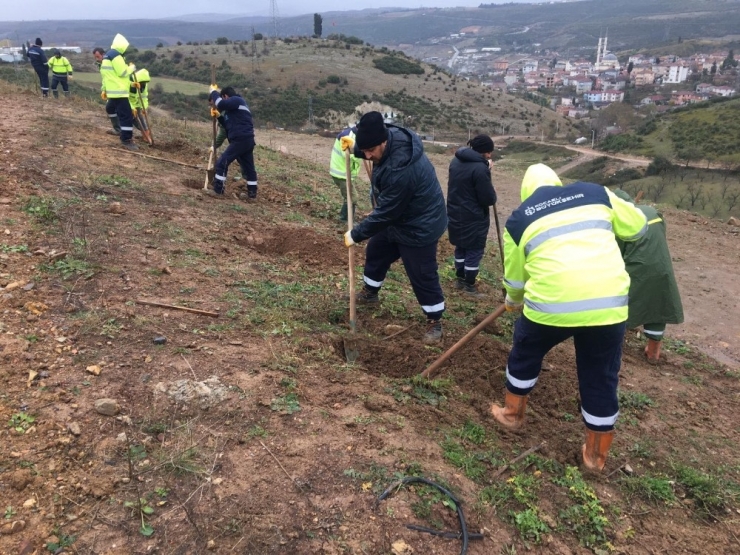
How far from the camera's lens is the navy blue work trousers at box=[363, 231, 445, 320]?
4180 millimetres

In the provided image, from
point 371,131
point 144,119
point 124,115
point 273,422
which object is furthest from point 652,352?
point 144,119

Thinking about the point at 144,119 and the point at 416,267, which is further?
the point at 144,119

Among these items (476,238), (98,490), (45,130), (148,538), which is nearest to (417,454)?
(148,538)

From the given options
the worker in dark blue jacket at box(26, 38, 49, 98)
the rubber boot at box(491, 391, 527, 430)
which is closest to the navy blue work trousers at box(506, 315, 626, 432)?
the rubber boot at box(491, 391, 527, 430)

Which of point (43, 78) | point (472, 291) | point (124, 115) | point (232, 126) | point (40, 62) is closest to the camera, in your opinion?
point (472, 291)

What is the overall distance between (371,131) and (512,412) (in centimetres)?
221

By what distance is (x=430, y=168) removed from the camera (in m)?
4.12

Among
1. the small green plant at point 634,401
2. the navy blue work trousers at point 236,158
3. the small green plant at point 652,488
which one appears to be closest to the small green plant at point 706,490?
the small green plant at point 652,488

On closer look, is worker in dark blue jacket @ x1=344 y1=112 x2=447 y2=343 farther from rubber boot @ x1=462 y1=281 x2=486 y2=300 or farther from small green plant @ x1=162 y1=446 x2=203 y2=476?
small green plant @ x1=162 y1=446 x2=203 y2=476

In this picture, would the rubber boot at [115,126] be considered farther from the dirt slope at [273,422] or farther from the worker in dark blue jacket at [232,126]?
the dirt slope at [273,422]

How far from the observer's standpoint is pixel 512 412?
3322 millimetres

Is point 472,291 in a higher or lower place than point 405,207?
lower

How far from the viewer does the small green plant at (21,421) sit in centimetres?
257

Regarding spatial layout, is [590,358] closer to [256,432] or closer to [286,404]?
[286,404]
